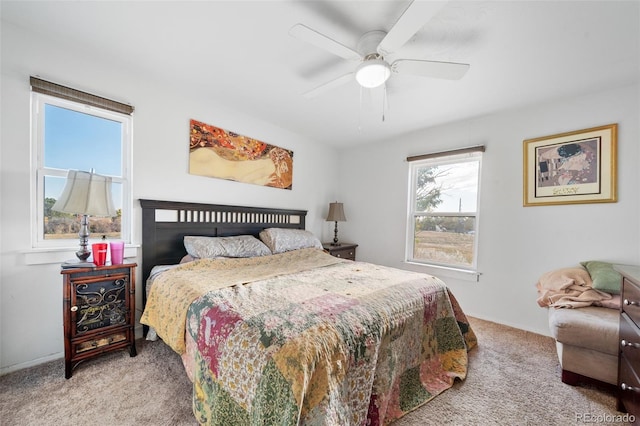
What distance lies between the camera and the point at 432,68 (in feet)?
5.51

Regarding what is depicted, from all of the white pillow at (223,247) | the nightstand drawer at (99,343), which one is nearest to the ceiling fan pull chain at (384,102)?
the white pillow at (223,247)

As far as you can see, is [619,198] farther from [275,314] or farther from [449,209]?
[275,314]

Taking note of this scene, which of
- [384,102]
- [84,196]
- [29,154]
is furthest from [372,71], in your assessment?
[29,154]

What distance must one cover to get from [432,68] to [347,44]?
63 cm

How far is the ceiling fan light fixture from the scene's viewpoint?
161cm

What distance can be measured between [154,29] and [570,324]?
11.8ft

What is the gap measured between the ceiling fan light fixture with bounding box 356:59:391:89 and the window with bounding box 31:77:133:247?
2108 mm

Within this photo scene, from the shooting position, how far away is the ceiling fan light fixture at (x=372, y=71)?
1.61m

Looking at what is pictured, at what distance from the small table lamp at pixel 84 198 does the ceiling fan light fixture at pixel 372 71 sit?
2.03 metres

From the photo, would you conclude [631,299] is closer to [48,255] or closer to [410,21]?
[410,21]

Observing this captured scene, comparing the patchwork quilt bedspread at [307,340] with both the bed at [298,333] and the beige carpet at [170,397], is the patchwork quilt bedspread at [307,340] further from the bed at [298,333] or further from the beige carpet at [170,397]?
the beige carpet at [170,397]

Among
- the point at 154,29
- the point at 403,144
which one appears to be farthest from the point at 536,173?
the point at 154,29

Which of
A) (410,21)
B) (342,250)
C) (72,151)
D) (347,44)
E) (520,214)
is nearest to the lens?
(410,21)

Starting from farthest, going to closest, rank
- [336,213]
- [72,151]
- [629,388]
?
[336,213] < [72,151] < [629,388]
